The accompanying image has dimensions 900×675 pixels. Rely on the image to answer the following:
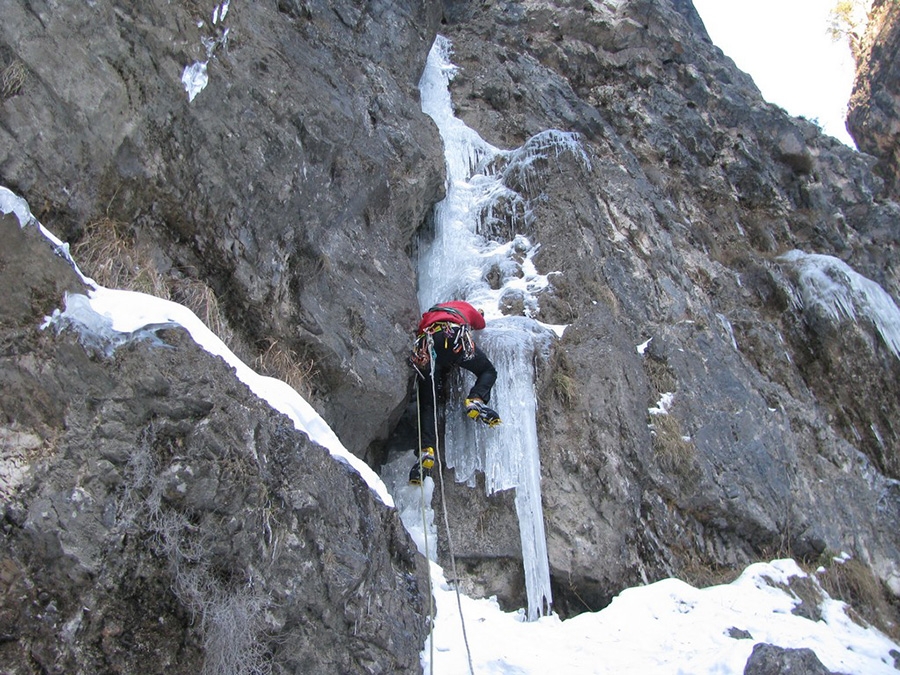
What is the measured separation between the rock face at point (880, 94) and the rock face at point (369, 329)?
15.2 feet

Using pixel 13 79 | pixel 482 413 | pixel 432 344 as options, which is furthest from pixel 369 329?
pixel 13 79

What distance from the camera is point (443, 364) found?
6.54 meters

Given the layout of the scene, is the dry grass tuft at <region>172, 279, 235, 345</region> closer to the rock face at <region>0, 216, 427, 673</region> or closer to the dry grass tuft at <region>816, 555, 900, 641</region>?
the rock face at <region>0, 216, 427, 673</region>

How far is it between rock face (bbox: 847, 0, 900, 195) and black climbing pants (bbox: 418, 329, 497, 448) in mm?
13161

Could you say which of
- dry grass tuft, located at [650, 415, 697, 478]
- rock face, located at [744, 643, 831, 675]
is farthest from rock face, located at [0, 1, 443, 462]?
rock face, located at [744, 643, 831, 675]

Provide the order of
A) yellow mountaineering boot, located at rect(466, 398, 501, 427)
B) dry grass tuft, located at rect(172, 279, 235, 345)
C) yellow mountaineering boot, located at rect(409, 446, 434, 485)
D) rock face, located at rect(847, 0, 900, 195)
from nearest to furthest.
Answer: dry grass tuft, located at rect(172, 279, 235, 345) < yellow mountaineering boot, located at rect(409, 446, 434, 485) < yellow mountaineering boot, located at rect(466, 398, 501, 427) < rock face, located at rect(847, 0, 900, 195)

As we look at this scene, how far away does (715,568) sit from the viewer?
6.67 metres

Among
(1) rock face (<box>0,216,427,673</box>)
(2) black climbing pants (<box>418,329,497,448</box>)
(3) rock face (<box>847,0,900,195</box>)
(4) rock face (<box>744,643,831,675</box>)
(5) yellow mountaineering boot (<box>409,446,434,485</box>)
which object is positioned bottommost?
(4) rock face (<box>744,643,831,675</box>)

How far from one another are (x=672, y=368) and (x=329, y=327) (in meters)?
3.75

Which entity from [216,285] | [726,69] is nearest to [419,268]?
[216,285]

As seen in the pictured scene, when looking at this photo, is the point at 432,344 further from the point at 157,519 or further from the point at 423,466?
the point at 157,519

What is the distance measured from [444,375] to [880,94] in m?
14.9

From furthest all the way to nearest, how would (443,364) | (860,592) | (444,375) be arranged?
1. (860,592)
2. (444,375)
3. (443,364)

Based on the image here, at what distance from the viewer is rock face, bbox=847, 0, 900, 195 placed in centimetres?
1631
